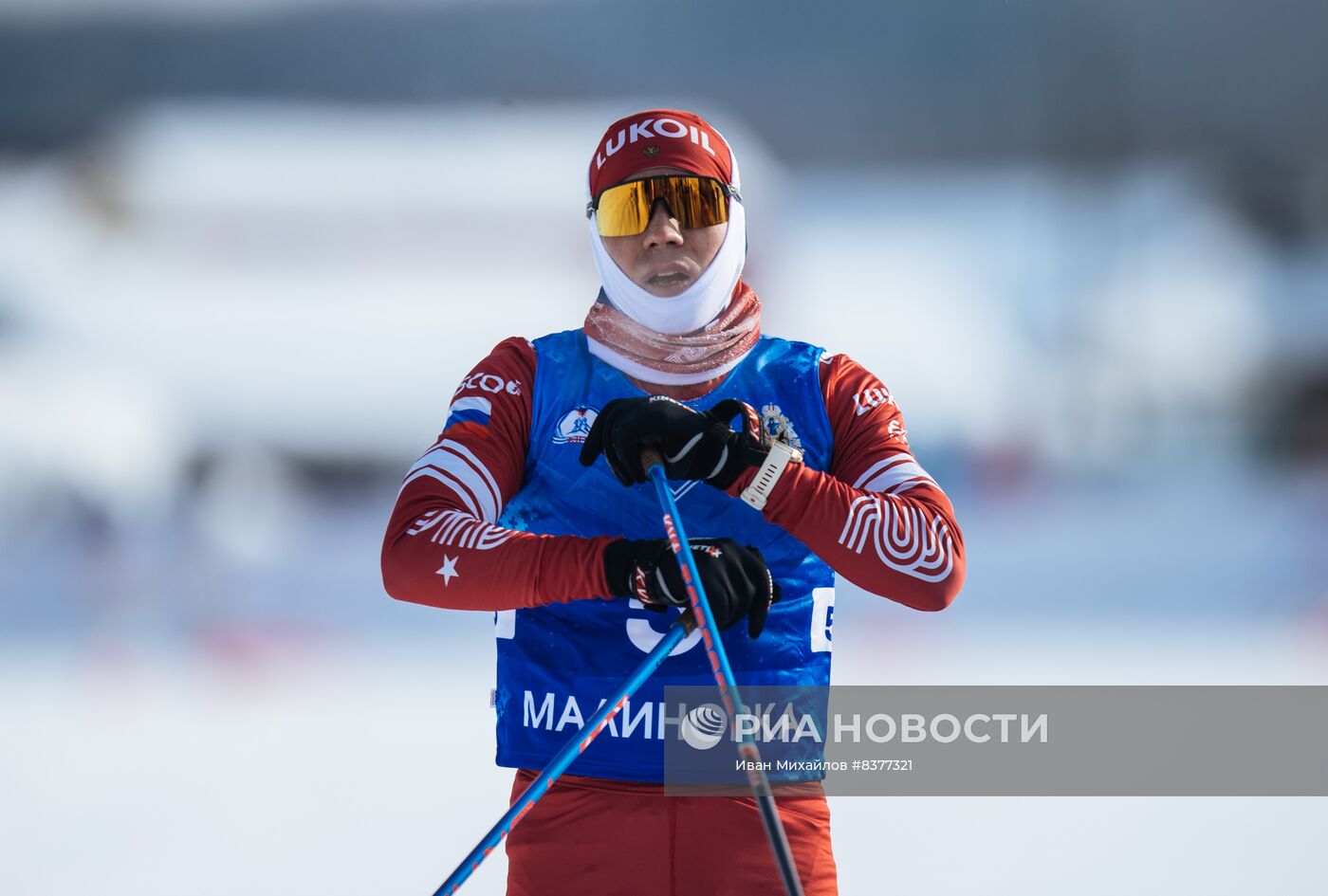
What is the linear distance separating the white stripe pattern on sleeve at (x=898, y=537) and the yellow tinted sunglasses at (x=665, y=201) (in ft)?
1.71

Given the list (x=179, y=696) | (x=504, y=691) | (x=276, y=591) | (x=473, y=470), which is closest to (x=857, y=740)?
(x=504, y=691)

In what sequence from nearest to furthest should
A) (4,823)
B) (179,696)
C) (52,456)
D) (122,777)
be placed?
1. (4,823)
2. (122,777)
3. (179,696)
4. (52,456)

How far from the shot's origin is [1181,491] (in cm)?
548

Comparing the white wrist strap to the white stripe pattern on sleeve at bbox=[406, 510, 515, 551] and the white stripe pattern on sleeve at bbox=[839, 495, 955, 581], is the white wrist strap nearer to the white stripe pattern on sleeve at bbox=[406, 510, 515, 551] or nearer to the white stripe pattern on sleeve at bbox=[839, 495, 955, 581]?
the white stripe pattern on sleeve at bbox=[839, 495, 955, 581]

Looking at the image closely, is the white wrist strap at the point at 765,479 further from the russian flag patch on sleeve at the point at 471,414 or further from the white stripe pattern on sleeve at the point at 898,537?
the russian flag patch on sleeve at the point at 471,414

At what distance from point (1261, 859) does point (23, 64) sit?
A: 17.8 feet

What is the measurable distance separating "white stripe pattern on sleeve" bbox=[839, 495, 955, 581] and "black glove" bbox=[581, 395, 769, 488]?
0.14 metres

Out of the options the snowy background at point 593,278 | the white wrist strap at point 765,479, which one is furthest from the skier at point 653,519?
the snowy background at point 593,278

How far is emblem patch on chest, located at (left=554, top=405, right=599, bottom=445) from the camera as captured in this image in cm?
188

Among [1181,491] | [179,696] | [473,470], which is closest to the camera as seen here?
[473,470]

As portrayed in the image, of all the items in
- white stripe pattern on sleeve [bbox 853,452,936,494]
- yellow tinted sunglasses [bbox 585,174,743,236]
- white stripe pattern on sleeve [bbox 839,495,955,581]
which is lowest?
white stripe pattern on sleeve [bbox 839,495,955,581]

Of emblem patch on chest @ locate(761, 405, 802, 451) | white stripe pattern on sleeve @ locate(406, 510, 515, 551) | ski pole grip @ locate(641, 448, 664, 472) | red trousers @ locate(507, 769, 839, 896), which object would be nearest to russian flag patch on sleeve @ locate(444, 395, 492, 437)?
white stripe pattern on sleeve @ locate(406, 510, 515, 551)

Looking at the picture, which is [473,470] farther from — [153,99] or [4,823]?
[153,99]

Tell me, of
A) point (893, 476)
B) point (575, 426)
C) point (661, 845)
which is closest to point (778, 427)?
point (893, 476)
